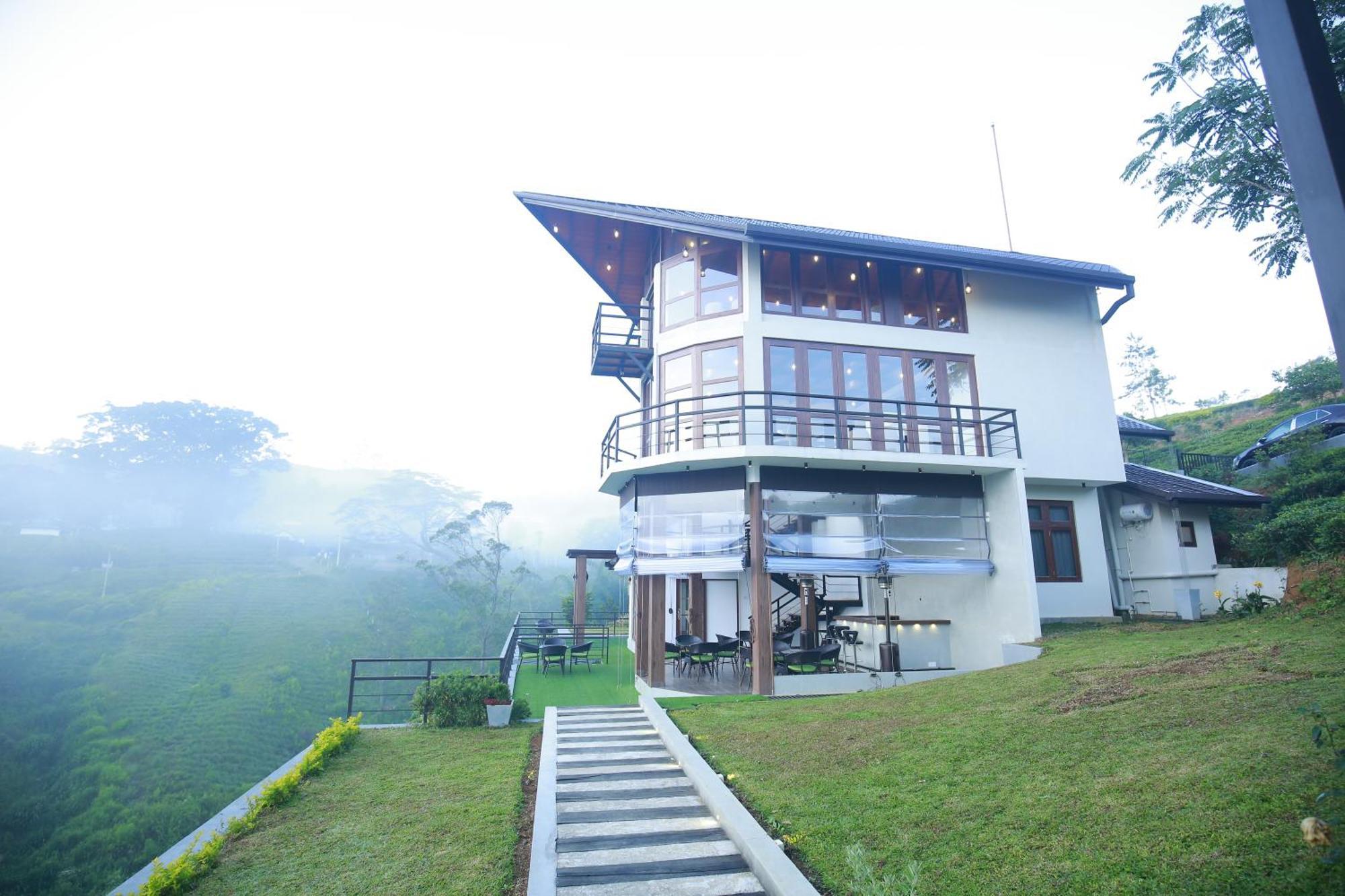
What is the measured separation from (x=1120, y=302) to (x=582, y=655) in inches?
677

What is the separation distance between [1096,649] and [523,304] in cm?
14619

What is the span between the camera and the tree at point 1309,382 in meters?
Answer: 22.2

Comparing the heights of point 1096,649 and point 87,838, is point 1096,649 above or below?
above

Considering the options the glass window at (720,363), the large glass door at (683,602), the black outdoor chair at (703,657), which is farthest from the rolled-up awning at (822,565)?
the large glass door at (683,602)

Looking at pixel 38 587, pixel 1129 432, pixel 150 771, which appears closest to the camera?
pixel 1129 432

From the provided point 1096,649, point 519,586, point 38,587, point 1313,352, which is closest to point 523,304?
point 519,586

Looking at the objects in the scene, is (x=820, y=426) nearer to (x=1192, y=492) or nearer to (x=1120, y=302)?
(x=1192, y=492)

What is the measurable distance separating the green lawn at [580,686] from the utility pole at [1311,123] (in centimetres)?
1087

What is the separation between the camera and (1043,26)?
617 inches

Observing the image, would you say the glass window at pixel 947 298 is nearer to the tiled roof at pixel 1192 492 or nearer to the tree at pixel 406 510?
the tiled roof at pixel 1192 492

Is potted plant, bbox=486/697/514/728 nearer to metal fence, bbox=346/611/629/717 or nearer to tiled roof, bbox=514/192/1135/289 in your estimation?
metal fence, bbox=346/611/629/717

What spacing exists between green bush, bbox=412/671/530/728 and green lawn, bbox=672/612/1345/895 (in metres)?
3.70

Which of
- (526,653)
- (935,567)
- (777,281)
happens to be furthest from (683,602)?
(777,281)

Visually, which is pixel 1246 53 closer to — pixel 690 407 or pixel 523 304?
pixel 690 407
